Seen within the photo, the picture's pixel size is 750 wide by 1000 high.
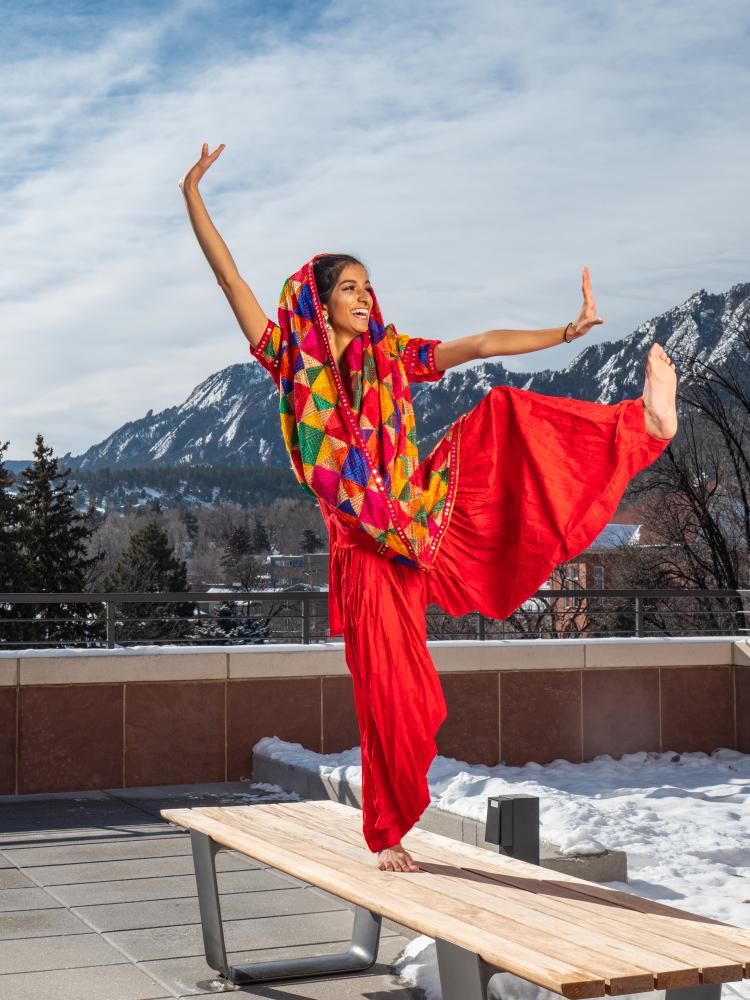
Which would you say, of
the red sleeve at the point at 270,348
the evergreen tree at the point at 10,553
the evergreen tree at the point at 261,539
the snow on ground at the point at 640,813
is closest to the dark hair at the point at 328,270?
the red sleeve at the point at 270,348

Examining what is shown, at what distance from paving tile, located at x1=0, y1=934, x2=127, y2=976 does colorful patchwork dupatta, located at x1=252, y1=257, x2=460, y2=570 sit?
1.80 meters

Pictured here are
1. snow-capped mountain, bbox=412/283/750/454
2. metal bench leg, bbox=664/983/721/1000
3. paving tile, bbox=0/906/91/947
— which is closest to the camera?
metal bench leg, bbox=664/983/721/1000

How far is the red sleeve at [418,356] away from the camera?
12.7ft

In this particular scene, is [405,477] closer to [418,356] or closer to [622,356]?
[418,356]

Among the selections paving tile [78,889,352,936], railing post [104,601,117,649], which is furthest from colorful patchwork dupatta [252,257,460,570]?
railing post [104,601,117,649]

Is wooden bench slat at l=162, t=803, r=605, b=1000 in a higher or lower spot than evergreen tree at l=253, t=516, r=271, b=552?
lower

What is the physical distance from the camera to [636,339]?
172500mm

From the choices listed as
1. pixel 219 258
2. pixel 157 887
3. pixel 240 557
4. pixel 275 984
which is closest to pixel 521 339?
pixel 219 258

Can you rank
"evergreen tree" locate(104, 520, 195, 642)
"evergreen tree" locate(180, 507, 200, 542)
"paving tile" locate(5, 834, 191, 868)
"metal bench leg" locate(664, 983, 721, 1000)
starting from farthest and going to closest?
"evergreen tree" locate(180, 507, 200, 542) < "evergreen tree" locate(104, 520, 195, 642) < "paving tile" locate(5, 834, 191, 868) < "metal bench leg" locate(664, 983, 721, 1000)

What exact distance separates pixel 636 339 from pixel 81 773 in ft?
557

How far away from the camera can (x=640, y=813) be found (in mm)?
7281

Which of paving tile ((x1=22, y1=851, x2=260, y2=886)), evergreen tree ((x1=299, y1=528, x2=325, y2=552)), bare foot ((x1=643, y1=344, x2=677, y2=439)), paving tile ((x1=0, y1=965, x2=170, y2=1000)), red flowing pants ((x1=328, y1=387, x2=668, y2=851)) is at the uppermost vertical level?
evergreen tree ((x1=299, y1=528, x2=325, y2=552))

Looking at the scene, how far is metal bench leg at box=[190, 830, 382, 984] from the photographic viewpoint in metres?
4.09

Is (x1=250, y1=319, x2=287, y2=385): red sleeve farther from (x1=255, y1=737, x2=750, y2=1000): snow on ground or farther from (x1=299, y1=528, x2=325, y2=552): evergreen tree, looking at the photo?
(x1=299, y1=528, x2=325, y2=552): evergreen tree
